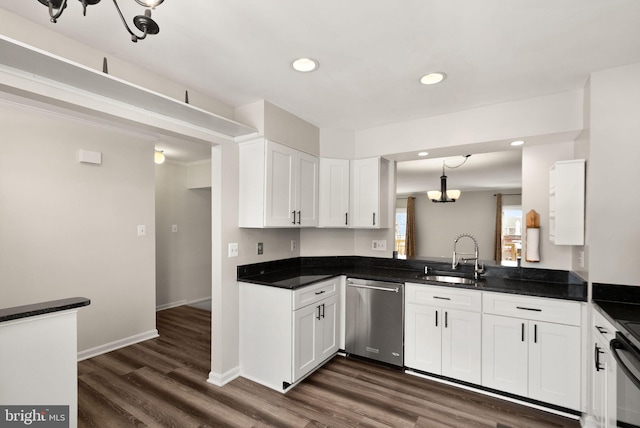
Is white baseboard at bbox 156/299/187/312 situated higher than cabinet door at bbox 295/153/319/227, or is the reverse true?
cabinet door at bbox 295/153/319/227

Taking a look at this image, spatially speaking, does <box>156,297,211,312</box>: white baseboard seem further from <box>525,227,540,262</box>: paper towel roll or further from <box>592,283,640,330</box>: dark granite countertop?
<box>592,283,640,330</box>: dark granite countertop

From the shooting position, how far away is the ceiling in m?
1.58

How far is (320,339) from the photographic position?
2.93 m

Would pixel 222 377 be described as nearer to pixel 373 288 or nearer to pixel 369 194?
pixel 373 288

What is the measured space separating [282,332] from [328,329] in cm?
63

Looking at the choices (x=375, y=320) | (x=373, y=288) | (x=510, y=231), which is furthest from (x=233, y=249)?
(x=510, y=231)

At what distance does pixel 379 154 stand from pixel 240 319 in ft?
7.28

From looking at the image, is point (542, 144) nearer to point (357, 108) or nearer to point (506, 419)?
point (357, 108)

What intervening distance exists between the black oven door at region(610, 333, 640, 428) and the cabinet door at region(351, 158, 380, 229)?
213 cm

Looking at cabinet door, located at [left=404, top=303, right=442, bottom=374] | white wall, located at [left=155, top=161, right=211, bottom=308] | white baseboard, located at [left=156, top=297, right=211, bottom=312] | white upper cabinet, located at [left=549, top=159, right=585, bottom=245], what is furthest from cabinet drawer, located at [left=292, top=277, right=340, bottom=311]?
white baseboard, located at [left=156, top=297, right=211, bottom=312]

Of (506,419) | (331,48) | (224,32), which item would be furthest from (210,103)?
(506,419)

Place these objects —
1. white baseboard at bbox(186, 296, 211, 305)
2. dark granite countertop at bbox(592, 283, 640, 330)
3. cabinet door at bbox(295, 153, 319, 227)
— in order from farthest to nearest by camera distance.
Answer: white baseboard at bbox(186, 296, 211, 305), cabinet door at bbox(295, 153, 319, 227), dark granite countertop at bbox(592, 283, 640, 330)

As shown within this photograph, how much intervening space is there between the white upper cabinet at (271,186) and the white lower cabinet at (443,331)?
1.33m

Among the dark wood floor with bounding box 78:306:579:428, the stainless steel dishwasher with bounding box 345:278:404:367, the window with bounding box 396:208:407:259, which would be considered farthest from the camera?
the window with bounding box 396:208:407:259
